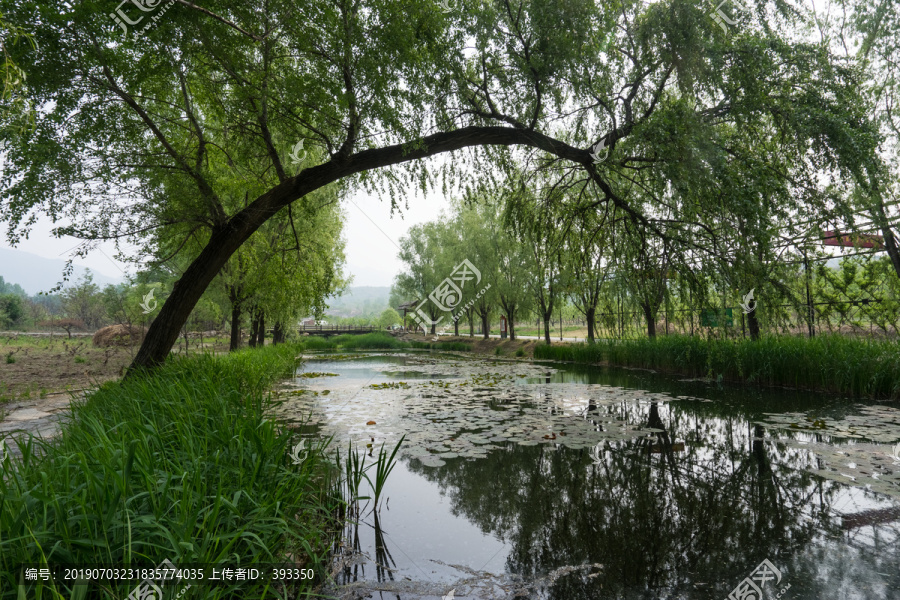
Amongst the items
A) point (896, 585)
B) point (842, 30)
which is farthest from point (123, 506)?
point (842, 30)

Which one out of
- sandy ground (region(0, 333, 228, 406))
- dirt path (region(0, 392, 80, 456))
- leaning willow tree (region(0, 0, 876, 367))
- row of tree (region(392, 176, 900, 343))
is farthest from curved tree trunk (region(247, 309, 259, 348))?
row of tree (region(392, 176, 900, 343))

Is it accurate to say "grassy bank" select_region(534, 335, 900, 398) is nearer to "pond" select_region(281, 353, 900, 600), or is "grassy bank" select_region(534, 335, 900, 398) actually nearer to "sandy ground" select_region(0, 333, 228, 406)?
"pond" select_region(281, 353, 900, 600)

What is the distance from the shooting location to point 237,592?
2.01 metres

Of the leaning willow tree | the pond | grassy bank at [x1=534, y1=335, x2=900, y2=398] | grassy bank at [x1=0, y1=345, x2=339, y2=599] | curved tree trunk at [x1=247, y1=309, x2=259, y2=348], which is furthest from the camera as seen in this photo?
curved tree trunk at [x1=247, y1=309, x2=259, y2=348]

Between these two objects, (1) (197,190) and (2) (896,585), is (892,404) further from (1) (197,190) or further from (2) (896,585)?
Result: (1) (197,190)

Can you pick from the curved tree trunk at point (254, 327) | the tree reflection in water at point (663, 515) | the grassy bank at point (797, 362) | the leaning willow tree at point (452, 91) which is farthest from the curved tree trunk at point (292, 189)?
the curved tree trunk at point (254, 327)

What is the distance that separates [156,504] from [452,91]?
5201 millimetres

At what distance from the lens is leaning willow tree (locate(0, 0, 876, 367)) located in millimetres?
4480

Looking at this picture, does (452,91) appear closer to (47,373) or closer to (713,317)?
(713,317)

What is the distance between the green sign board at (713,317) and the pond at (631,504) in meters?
1.41

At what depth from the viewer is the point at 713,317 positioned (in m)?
5.36

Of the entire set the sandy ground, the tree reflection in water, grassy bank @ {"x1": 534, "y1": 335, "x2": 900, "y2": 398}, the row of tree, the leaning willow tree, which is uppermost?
the leaning willow tree

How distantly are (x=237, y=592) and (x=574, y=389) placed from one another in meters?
8.17

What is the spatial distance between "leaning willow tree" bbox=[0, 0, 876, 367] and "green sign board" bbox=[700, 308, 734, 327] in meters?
1.13
